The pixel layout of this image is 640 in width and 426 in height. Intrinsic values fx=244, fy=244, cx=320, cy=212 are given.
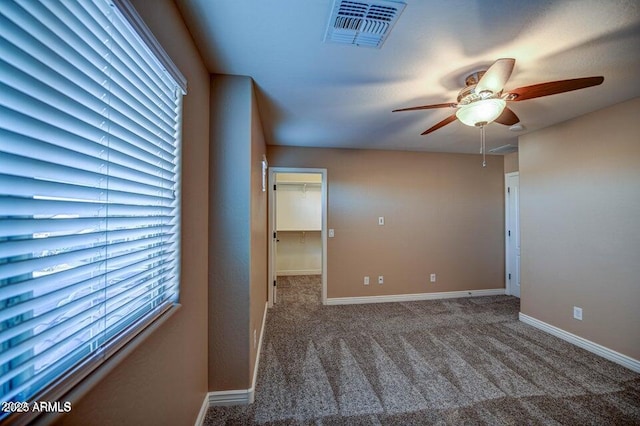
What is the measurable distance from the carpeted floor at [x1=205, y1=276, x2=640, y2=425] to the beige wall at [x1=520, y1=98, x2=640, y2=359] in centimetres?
39

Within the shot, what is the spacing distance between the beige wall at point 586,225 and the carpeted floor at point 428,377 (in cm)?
39

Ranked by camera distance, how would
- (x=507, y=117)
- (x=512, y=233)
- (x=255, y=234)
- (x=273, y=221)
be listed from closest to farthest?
(x=507, y=117)
(x=255, y=234)
(x=273, y=221)
(x=512, y=233)

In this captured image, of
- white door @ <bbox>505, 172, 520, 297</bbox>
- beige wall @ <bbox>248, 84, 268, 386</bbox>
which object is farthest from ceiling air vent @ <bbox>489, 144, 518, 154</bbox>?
beige wall @ <bbox>248, 84, 268, 386</bbox>

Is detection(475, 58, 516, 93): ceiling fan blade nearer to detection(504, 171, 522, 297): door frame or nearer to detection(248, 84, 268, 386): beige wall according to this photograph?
detection(248, 84, 268, 386): beige wall

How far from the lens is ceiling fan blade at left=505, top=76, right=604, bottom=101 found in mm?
1399

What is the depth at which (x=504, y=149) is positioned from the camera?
3.82 metres

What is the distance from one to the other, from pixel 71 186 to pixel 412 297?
13.9 ft

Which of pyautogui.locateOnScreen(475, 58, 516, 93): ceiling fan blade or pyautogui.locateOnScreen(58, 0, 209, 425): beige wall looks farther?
pyautogui.locateOnScreen(475, 58, 516, 93): ceiling fan blade

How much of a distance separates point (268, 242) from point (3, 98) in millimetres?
3308

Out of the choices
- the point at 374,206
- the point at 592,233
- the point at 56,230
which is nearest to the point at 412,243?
the point at 374,206

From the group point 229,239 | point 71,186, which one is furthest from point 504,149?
point 71,186

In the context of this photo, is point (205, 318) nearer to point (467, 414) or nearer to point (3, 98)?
point (3, 98)

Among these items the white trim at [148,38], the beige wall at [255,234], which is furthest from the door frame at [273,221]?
the white trim at [148,38]

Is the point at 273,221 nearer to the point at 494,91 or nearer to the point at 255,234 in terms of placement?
the point at 255,234
